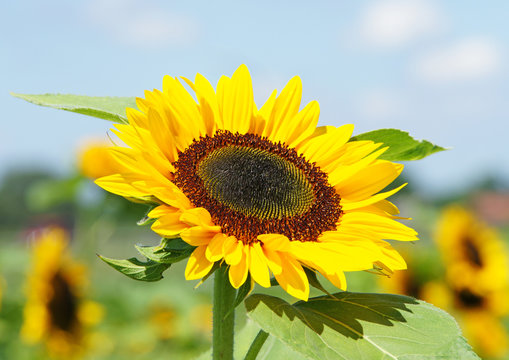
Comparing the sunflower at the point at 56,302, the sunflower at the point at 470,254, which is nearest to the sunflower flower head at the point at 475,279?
the sunflower at the point at 470,254

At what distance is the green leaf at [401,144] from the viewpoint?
1.40 m

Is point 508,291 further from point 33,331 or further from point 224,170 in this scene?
point 224,170

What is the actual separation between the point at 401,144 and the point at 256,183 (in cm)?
35

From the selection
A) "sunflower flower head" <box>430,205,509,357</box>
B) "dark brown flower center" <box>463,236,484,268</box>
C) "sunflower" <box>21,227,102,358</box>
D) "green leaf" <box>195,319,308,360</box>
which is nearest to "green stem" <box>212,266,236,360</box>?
"green leaf" <box>195,319,308,360</box>

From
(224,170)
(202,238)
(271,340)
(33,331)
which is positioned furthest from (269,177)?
(33,331)

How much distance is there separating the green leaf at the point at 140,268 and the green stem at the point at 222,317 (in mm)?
133

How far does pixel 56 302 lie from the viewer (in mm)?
4309

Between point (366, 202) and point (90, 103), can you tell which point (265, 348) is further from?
point (90, 103)

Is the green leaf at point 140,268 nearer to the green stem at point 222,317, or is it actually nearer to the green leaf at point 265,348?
the green stem at point 222,317

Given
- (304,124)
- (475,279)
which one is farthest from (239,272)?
(475,279)

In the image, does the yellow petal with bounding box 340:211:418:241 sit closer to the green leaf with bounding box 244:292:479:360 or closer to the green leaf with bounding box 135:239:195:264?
the green leaf with bounding box 244:292:479:360

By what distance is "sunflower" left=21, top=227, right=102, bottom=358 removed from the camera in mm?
4160

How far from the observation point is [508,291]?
4.91m

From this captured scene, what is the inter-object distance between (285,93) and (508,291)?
412 cm
